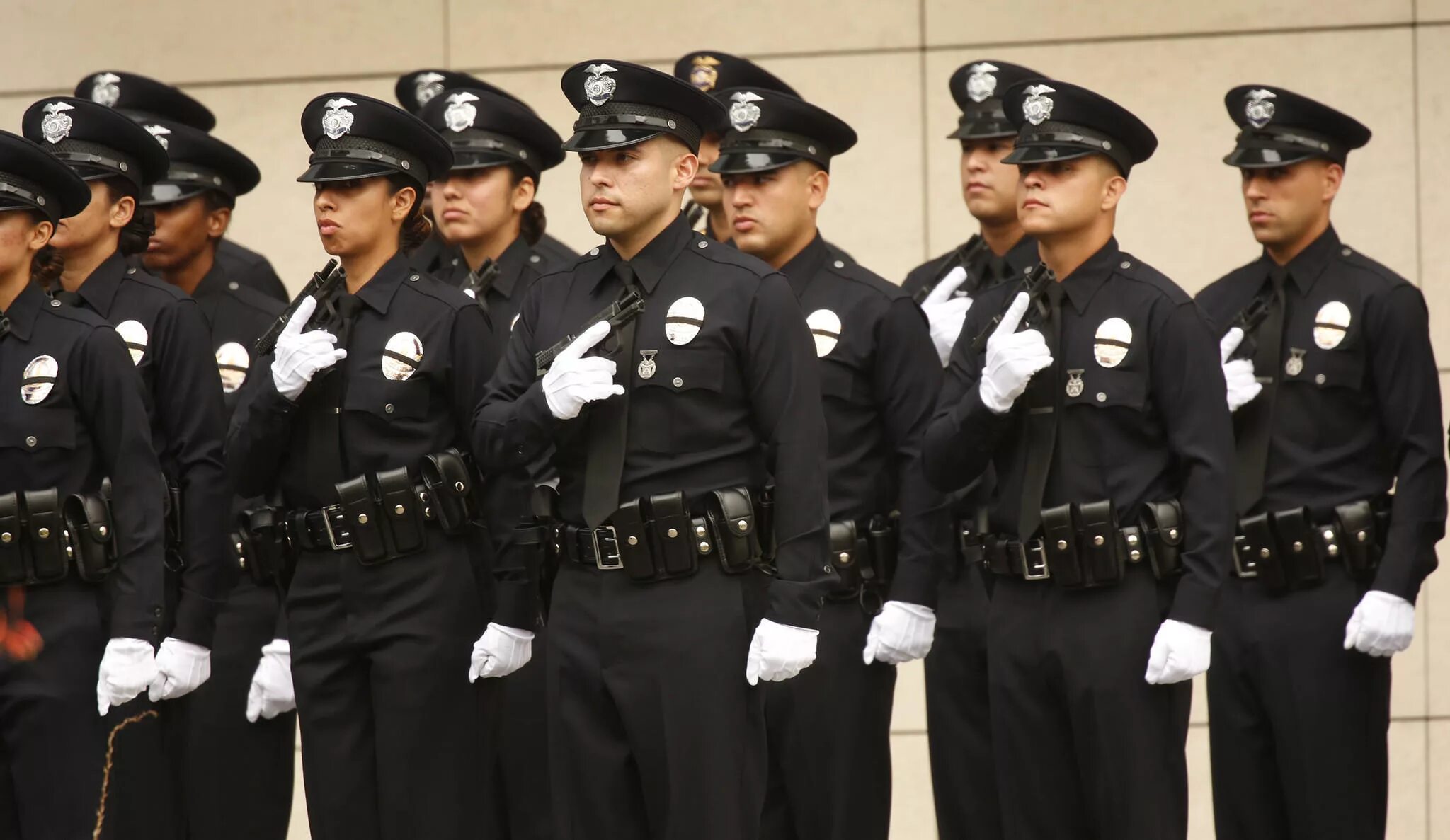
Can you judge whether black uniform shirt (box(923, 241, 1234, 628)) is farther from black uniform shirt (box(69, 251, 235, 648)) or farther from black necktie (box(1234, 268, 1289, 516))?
black uniform shirt (box(69, 251, 235, 648))

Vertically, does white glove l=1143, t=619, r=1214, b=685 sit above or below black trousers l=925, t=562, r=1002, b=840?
above

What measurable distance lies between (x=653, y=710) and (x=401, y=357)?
1120 mm

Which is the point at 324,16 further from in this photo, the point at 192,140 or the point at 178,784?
the point at 178,784

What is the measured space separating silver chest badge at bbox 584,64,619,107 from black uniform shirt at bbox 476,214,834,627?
36 centimetres

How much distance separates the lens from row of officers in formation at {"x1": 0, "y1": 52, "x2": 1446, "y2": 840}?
14.1 feet

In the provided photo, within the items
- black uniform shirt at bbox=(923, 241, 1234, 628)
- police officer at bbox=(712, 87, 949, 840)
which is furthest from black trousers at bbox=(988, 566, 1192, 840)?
police officer at bbox=(712, 87, 949, 840)

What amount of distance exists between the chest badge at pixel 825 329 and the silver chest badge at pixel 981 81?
128cm

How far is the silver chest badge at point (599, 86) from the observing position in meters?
4.45

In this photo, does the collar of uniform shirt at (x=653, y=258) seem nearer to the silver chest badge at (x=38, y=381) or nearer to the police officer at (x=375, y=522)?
the police officer at (x=375, y=522)

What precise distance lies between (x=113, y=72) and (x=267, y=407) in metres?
2.53

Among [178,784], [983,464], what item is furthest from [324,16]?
[983,464]

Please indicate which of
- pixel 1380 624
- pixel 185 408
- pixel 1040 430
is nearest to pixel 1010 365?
pixel 1040 430

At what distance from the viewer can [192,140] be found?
5.98m

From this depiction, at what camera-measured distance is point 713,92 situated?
617 centimetres
